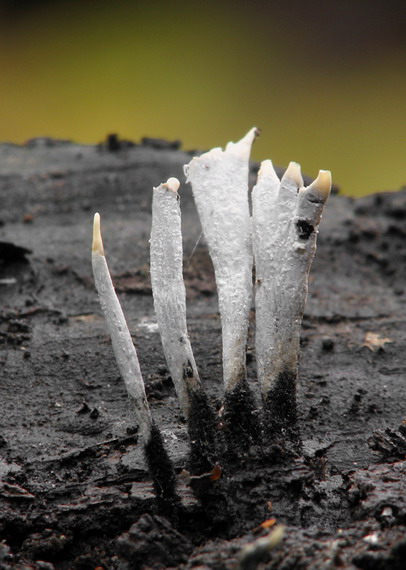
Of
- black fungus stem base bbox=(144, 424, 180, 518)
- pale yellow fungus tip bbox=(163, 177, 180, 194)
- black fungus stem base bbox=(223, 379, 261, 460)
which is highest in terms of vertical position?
pale yellow fungus tip bbox=(163, 177, 180, 194)

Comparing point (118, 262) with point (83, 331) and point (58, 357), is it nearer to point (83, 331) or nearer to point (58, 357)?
point (83, 331)

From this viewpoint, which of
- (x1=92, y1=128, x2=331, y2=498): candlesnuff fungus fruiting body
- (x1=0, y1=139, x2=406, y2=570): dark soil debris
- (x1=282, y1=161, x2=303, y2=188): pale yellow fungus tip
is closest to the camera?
(x1=0, y1=139, x2=406, y2=570): dark soil debris

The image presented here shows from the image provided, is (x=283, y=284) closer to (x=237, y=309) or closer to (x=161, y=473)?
(x=237, y=309)

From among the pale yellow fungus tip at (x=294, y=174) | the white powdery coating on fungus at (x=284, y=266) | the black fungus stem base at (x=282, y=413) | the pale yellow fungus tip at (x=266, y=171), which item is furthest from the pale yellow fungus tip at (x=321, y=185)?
the black fungus stem base at (x=282, y=413)

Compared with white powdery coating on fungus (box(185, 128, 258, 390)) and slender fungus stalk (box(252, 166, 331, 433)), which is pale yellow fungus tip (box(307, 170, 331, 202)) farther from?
white powdery coating on fungus (box(185, 128, 258, 390))

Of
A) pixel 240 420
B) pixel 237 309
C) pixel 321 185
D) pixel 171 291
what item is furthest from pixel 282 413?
pixel 321 185

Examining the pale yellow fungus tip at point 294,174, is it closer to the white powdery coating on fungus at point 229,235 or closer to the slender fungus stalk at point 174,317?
the white powdery coating on fungus at point 229,235

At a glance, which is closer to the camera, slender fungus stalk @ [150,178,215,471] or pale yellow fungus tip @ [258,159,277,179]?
slender fungus stalk @ [150,178,215,471]

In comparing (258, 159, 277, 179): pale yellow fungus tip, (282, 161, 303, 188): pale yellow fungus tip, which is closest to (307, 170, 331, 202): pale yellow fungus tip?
(282, 161, 303, 188): pale yellow fungus tip
